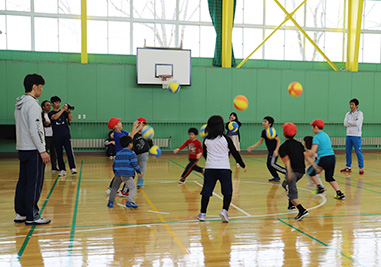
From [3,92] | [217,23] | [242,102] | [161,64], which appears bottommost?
[242,102]

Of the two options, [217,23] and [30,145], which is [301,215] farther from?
[217,23]

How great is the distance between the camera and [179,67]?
1525 cm

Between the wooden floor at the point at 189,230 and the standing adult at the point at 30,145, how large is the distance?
0.42 metres

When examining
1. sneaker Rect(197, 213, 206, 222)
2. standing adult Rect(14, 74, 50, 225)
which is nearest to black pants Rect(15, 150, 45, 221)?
standing adult Rect(14, 74, 50, 225)

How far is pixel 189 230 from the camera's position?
5.00 metres

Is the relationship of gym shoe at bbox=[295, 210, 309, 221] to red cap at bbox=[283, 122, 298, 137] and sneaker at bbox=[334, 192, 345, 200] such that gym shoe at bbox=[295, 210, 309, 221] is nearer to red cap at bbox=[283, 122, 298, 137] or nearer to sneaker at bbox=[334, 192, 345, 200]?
red cap at bbox=[283, 122, 298, 137]

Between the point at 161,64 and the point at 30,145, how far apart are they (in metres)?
10.6

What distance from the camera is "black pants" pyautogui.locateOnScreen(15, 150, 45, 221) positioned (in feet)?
16.3

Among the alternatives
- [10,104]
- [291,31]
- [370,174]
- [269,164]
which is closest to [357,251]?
[269,164]

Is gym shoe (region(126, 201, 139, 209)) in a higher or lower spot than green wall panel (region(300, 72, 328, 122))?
lower

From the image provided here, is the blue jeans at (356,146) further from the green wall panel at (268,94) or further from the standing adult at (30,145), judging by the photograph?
the standing adult at (30,145)

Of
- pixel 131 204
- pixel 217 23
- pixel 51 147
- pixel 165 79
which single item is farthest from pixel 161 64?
pixel 131 204

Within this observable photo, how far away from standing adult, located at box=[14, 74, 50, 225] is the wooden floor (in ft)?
1.38

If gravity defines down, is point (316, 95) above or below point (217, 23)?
below
